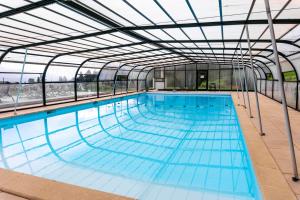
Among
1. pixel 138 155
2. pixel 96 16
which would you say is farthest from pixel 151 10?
pixel 138 155

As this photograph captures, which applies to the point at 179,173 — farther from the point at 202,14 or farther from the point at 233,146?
the point at 202,14

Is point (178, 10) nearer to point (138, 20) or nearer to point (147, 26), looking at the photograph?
point (138, 20)

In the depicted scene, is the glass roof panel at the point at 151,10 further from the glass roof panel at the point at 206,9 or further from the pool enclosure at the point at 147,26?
the glass roof panel at the point at 206,9

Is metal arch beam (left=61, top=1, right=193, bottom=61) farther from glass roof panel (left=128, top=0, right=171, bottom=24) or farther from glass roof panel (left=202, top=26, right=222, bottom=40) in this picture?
glass roof panel (left=202, top=26, right=222, bottom=40)

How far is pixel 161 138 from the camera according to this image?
7512 mm

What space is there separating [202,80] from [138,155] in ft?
66.9

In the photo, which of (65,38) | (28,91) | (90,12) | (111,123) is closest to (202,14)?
(90,12)

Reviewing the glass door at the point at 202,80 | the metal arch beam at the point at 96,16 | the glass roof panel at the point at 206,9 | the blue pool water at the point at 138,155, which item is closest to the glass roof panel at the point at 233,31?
the glass roof panel at the point at 206,9

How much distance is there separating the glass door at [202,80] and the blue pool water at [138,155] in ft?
48.4

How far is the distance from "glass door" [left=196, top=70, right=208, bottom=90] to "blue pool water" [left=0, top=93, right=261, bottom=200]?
14749 millimetres

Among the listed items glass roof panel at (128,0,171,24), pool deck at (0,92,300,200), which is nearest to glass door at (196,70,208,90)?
glass roof panel at (128,0,171,24)

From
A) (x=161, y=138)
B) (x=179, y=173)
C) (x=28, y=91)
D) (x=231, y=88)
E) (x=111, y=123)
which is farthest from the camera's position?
(x=231, y=88)

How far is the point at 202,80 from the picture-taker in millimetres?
Answer: 24969

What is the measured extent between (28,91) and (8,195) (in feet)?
45.8
